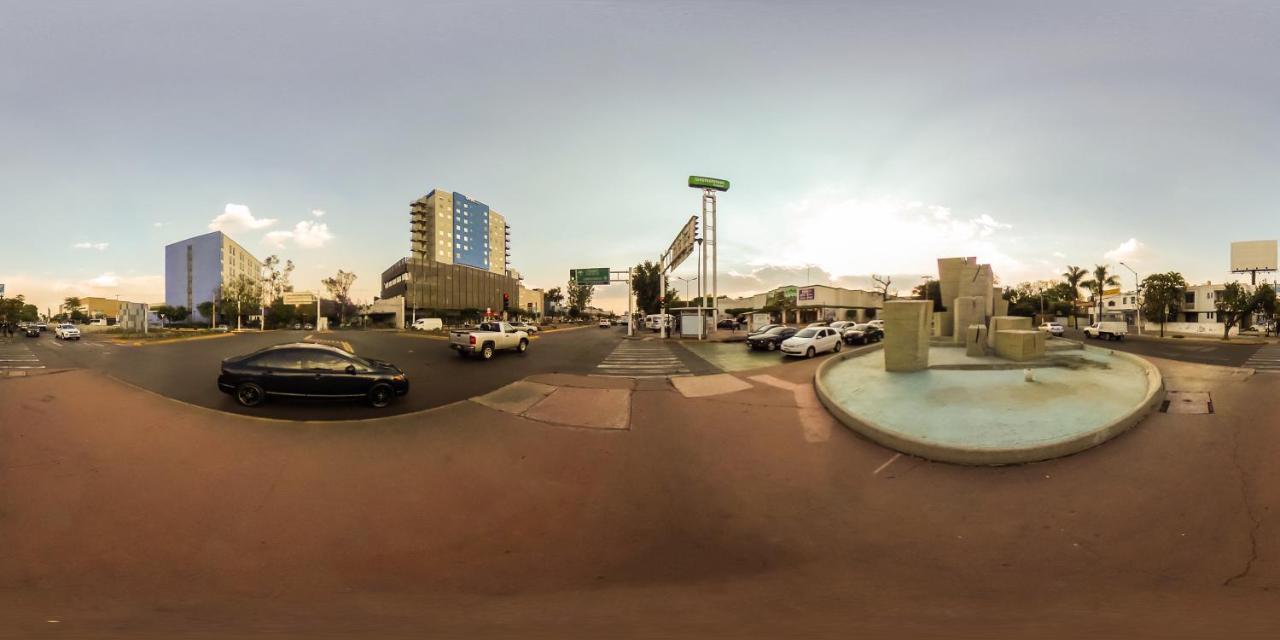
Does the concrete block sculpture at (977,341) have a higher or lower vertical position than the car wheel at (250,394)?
higher

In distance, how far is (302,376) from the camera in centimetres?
651

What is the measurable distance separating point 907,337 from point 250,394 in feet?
41.0

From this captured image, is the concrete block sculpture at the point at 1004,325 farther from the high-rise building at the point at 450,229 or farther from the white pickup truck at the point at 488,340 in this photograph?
the high-rise building at the point at 450,229

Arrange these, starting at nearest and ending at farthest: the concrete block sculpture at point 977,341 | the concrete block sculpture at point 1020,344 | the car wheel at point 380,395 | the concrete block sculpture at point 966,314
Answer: the car wheel at point 380,395 → the concrete block sculpture at point 1020,344 → the concrete block sculpture at point 977,341 → the concrete block sculpture at point 966,314

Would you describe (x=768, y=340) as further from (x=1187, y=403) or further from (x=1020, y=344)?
(x=1187, y=403)

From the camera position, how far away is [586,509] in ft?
13.6

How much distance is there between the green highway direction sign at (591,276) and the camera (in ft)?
123

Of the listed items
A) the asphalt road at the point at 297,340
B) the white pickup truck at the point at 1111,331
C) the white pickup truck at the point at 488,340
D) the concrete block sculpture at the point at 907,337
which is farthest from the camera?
the white pickup truck at the point at 1111,331

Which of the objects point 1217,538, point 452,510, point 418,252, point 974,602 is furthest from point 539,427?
point 418,252

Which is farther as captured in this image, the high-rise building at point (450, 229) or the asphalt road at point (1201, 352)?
the high-rise building at point (450, 229)

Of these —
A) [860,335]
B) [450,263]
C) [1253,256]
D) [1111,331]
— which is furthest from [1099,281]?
[450,263]

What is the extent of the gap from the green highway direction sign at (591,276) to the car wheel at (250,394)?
3089cm

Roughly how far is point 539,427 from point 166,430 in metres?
4.75

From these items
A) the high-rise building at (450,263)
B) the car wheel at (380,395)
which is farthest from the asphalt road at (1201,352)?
the high-rise building at (450,263)
